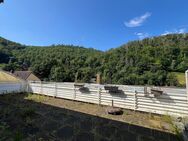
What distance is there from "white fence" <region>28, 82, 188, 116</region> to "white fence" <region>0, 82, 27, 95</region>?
11.7ft

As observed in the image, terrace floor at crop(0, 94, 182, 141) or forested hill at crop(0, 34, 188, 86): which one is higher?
forested hill at crop(0, 34, 188, 86)

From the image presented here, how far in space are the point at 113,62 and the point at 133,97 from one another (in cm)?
3531

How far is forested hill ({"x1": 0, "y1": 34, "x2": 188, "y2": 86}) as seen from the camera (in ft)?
105

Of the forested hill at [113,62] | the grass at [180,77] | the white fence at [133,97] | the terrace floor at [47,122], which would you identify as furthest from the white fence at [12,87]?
the grass at [180,77]

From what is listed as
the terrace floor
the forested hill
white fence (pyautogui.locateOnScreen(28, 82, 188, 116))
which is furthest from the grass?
the terrace floor

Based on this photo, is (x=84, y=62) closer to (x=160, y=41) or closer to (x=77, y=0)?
(x=160, y=41)

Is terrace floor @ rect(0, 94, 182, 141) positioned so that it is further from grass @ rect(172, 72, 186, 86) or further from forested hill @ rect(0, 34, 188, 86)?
forested hill @ rect(0, 34, 188, 86)

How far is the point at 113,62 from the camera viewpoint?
4116cm

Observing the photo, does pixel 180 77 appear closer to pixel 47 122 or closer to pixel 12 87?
pixel 12 87

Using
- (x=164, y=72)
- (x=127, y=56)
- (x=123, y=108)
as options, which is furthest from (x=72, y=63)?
(x=123, y=108)

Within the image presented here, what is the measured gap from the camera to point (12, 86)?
11.1m

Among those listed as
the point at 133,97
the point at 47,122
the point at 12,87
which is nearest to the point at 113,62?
the point at 12,87

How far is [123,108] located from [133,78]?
28.9 meters

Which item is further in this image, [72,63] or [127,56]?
[72,63]
